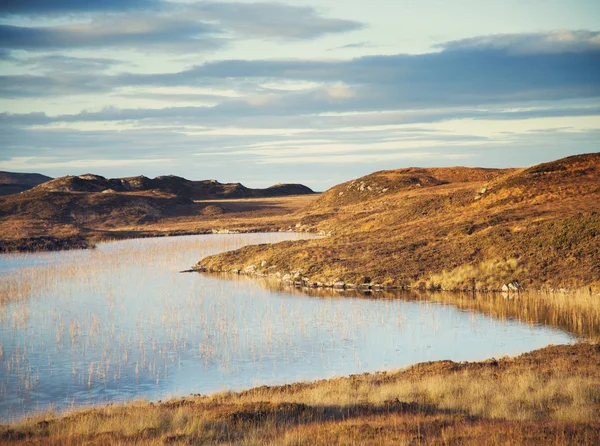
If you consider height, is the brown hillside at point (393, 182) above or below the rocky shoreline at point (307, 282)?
above

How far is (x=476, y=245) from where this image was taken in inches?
1948

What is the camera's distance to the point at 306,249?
57.3m

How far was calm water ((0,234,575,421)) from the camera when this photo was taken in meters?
24.0

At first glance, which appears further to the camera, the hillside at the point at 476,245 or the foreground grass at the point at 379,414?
the hillside at the point at 476,245

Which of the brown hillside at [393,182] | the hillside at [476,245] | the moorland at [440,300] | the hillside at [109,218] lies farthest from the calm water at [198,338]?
the brown hillside at [393,182]

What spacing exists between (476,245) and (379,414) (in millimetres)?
34830

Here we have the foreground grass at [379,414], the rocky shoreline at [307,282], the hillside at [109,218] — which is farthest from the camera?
the hillside at [109,218]

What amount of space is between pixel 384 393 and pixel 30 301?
1168 inches

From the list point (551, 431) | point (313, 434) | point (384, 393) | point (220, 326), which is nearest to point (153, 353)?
point (220, 326)

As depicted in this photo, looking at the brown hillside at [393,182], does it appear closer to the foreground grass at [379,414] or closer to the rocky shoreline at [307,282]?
the rocky shoreline at [307,282]

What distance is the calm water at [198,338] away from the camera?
24.0 m

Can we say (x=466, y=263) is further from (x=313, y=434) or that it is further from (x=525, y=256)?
(x=313, y=434)

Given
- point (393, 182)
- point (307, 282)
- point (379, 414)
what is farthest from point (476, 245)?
point (393, 182)

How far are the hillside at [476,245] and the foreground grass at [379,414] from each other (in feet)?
74.2
